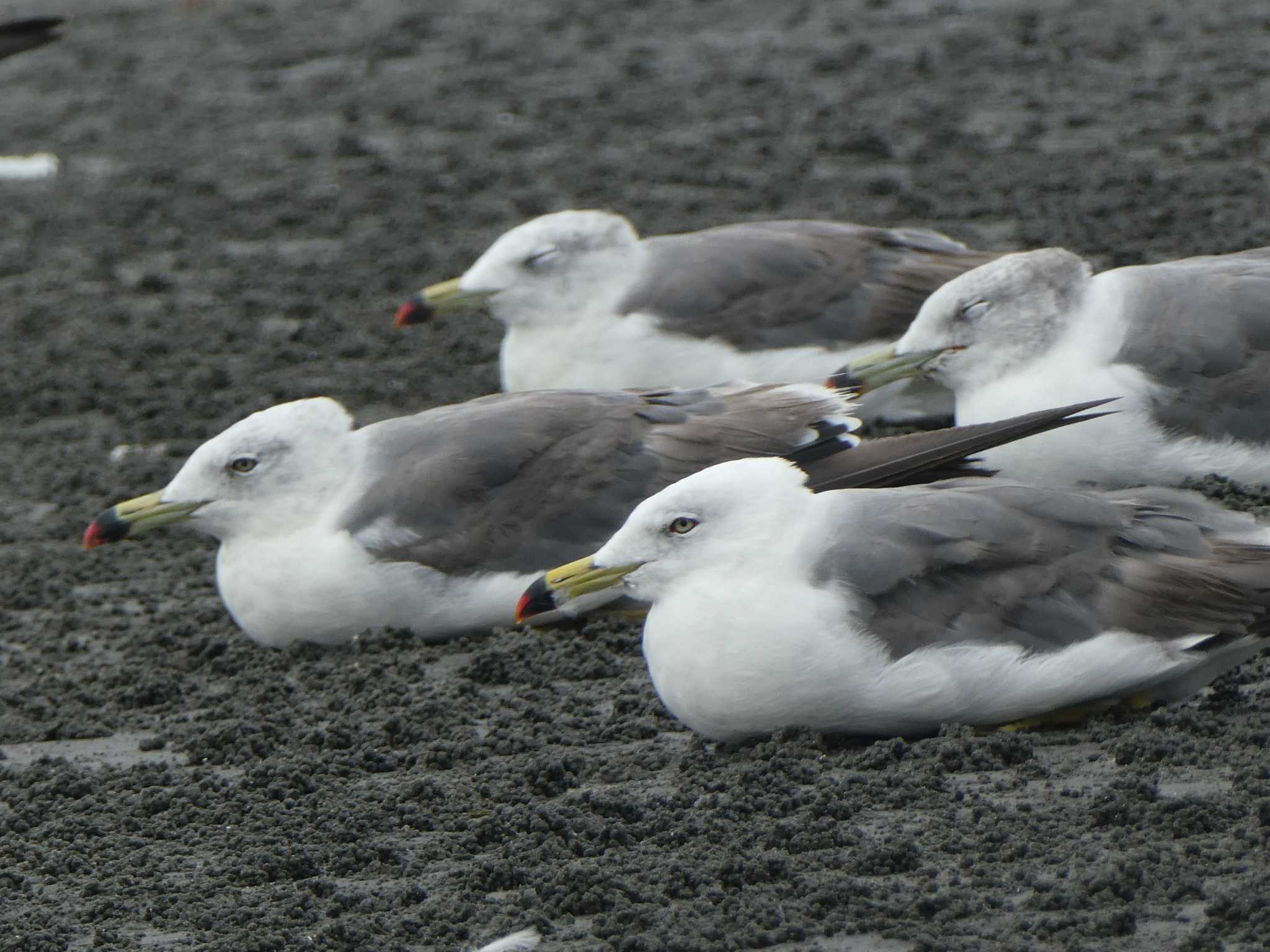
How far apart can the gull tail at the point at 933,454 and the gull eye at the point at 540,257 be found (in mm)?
2783

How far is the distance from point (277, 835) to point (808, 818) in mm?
1293

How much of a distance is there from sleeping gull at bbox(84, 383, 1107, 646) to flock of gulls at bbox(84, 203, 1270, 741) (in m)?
0.01

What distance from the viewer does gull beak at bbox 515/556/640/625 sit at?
5137mm

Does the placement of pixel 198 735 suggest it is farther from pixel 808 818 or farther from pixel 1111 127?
pixel 1111 127

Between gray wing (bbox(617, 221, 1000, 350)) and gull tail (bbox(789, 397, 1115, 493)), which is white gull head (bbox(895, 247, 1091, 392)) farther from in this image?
gray wing (bbox(617, 221, 1000, 350))

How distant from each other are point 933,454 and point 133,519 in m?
2.61

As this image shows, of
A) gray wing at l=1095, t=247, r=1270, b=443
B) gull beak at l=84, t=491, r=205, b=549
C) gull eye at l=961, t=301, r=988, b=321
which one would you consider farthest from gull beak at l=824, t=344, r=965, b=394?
gull beak at l=84, t=491, r=205, b=549

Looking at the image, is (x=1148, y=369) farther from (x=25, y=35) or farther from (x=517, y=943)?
(x=25, y=35)

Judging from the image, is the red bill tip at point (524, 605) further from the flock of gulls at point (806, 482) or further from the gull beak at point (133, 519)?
the gull beak at point (133, 519)

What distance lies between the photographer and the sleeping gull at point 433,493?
626 centimetres

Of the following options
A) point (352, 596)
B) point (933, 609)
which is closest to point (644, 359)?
point (352, 596)

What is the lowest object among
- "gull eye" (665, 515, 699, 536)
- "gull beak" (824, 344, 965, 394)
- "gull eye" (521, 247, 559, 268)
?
"gull beak" (824, 344, 965, 394)

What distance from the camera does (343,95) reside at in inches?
536

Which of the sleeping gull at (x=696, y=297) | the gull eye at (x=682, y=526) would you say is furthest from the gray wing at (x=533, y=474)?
the sleeping gull at (x=696, y=297)
